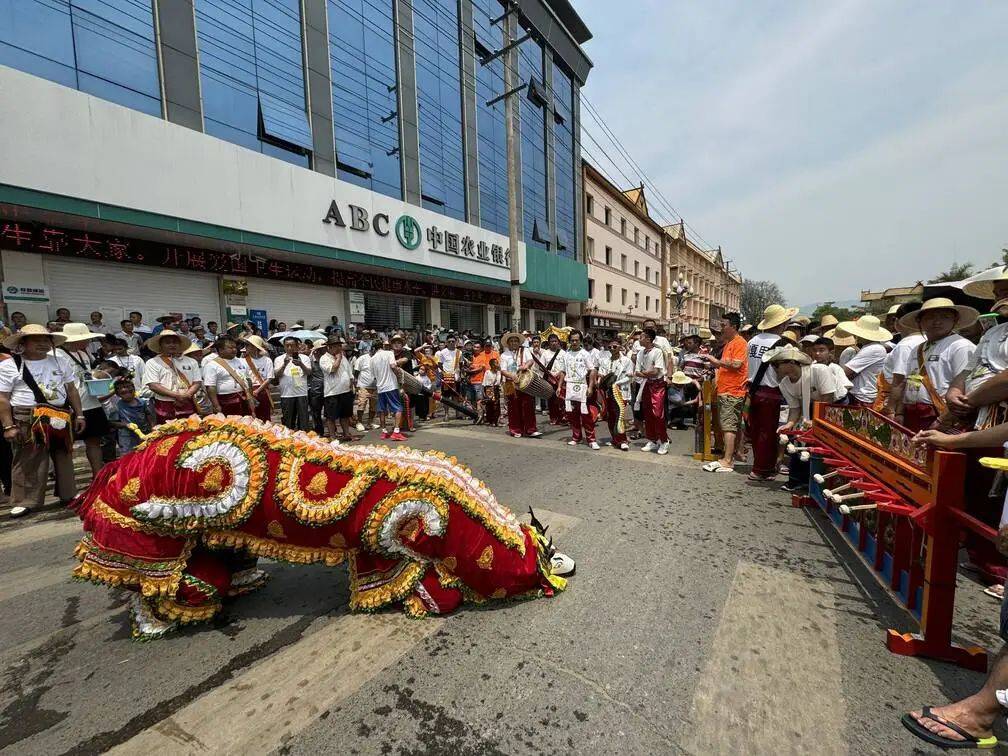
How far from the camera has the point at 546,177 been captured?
23.0 metres

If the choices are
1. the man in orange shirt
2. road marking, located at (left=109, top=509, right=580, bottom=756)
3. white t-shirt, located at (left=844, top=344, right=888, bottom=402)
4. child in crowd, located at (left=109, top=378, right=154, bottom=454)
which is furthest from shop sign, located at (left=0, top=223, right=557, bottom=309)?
white t-shirt, located at (left=844, top=344, right=888, bottom=402)

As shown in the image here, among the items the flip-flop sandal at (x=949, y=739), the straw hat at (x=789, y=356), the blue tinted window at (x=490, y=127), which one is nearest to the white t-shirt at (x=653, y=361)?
the straw hat at (x=789, y=356)

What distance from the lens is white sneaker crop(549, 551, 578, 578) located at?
275 centimetres

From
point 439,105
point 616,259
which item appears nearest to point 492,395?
point 439,105

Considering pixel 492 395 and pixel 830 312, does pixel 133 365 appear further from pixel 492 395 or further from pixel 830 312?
pixel 830 312

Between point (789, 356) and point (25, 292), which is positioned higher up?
point (25, 292)

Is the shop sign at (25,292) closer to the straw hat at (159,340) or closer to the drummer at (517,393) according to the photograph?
the straw hat at (159,340)

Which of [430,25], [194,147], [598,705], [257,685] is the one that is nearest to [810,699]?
[598,705]

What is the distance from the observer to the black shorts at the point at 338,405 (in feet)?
23.7

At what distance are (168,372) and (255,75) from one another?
9.62m

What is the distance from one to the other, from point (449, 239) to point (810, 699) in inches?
619

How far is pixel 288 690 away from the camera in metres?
1.88

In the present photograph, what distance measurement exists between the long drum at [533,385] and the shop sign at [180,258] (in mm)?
8145

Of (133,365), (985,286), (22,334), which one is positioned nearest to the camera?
(985,286)
